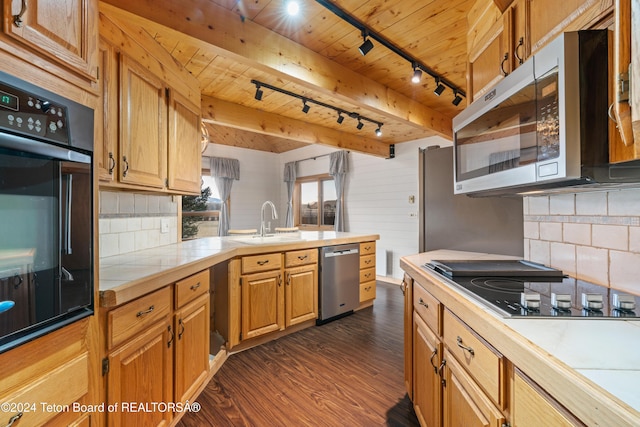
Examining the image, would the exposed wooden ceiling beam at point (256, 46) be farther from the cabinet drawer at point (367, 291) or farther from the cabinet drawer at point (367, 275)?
the cabinet drawer at point (367, 291)

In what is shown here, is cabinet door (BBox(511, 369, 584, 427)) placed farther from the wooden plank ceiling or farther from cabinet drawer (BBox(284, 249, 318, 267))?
cabinet drawer (BBox(284, 249, 318, 267))

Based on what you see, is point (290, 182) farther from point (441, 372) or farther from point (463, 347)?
point (463, 347)

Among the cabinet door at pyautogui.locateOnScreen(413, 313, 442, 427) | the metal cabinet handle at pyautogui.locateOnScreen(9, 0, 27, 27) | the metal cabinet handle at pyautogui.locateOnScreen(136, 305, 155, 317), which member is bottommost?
the cabinet door at pyautogui.locateOnScreen(413, 313, 442, 427)

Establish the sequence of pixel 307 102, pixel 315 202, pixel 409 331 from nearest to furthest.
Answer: pixel 409 331 < pixel 307 102 < pixel 315 202

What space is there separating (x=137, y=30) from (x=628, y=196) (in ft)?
8.38

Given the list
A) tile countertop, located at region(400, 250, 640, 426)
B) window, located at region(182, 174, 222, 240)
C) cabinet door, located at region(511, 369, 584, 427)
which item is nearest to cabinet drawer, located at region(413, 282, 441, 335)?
tile countertop, located at region(400, 250, 640, 426)

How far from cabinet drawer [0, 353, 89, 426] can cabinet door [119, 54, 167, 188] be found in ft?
3.34

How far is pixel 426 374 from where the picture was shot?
4.64 feet

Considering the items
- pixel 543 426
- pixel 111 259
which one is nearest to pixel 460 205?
pixel 543 426

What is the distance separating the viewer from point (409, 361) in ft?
5.66

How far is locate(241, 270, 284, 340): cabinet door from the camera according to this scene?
2.51m

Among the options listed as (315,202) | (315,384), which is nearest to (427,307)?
(315,384)

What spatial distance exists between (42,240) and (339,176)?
17.7ft

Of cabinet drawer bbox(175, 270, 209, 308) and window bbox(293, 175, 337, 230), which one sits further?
window bbox(293, 175, 337, 230)
